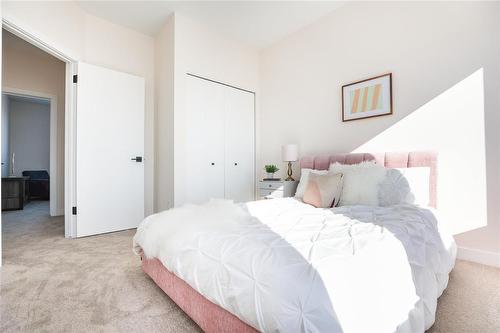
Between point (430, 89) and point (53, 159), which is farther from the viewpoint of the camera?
point (53, 159)

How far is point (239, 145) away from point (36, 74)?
3.84 meters

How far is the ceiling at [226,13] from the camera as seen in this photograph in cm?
323

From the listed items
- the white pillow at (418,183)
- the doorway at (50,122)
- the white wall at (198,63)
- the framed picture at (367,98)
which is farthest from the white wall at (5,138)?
the white pillow at (418,183)

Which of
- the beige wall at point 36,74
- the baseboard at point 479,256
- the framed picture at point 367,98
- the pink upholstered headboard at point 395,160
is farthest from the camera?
the beige wall at point 36,74

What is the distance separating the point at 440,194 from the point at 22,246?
4.38m

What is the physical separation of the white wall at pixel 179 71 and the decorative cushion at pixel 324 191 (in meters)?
1.88

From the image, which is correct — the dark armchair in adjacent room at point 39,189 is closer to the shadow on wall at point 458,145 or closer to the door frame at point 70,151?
the door frame at point 70,151

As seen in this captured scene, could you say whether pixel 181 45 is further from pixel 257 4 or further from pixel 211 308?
pixel 211 308

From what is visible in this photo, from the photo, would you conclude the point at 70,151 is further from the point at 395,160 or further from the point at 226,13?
the point at 395,160

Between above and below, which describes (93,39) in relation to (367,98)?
above

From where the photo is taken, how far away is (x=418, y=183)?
2.30m

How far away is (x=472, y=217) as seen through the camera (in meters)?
2.32

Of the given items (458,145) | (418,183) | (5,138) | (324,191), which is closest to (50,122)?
(5,138)

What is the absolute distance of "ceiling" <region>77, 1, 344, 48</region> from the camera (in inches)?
127
